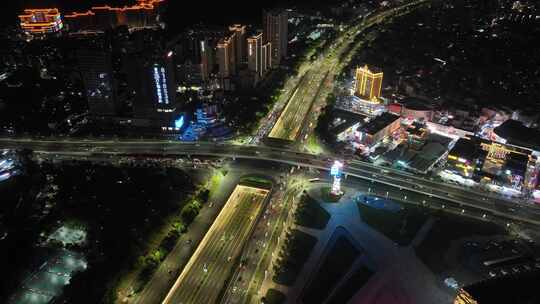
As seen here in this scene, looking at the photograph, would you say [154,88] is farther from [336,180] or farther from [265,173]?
[336,180]

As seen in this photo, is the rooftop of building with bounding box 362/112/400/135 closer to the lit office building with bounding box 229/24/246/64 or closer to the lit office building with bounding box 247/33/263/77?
the lit office building with bounding box 247/33/263/77

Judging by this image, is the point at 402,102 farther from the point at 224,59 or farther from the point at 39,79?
the point at 39,79

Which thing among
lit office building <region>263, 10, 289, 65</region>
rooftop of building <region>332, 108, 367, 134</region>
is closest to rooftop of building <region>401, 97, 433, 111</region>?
rooftop of building <region>332, 108, 367, 134</region>

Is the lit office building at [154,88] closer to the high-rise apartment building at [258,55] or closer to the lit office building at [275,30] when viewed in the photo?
the high-rise apartment building at [258,55]

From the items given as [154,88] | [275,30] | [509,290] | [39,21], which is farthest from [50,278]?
[39,21]

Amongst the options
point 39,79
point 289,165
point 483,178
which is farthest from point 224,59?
point 483,178
